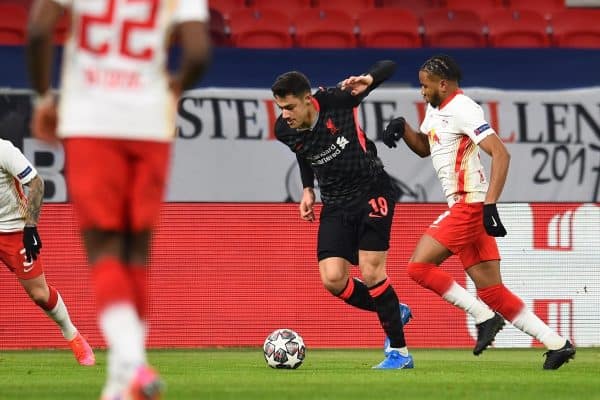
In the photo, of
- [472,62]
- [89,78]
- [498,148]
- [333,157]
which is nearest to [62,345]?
[333,157]

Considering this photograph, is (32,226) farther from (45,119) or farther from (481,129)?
(45,119)

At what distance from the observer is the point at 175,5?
4750 mm

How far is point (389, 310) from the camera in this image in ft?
29.2

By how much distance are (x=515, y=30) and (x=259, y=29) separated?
10.7 ft

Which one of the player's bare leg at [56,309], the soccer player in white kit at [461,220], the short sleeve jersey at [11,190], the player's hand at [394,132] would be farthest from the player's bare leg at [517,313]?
the short sleeve jersey at [11,190]

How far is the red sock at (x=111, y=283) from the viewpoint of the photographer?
4.53m

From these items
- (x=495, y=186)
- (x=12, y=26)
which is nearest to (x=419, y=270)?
(x=495, y=186)

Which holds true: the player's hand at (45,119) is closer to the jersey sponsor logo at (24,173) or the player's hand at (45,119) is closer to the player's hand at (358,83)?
the player's hand at (358,83)

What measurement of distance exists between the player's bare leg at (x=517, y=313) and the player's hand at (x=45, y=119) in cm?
489

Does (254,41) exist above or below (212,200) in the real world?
above

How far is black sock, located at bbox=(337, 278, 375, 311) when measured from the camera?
9.11 meters

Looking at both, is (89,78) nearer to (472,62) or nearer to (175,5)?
(175,5)

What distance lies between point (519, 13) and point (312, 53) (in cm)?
328

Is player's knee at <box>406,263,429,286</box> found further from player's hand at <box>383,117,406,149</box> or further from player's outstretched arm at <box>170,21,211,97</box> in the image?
player's outstretched arm at <box>170,21,211,97</box>
